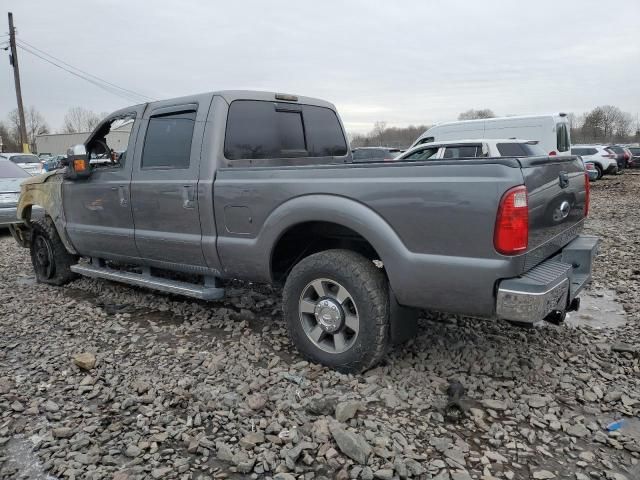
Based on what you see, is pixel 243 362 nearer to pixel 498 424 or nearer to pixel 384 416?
pixel 384 416

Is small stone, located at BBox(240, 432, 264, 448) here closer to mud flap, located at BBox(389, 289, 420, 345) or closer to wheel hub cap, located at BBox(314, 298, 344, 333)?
wheel hub cap, located at BBox(314, 298, 344, 333)

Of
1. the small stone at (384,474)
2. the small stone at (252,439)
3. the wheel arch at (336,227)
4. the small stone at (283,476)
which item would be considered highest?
the wheel arch at (336,227)

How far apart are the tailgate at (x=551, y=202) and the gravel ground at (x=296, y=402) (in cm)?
90

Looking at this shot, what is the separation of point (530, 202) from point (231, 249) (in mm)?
2187

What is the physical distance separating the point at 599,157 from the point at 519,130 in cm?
1124

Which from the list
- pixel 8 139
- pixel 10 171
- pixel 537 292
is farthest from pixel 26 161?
pixel 8 139

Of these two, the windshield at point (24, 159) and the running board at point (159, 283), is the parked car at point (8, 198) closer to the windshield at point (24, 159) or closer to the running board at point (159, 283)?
the running board at point (159, 283)

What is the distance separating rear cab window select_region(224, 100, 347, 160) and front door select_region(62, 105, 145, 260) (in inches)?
46.3

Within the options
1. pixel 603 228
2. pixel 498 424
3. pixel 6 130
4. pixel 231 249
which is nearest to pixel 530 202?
pixel 498 424

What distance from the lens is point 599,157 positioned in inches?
930

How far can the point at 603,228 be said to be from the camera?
380 inches

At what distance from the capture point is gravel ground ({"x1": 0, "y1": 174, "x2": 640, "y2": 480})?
8.43 ft

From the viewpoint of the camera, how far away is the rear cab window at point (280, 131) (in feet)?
13.8

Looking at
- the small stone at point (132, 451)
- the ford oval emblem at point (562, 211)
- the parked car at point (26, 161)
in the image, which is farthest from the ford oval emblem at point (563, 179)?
the parked car at point (26, 161)
